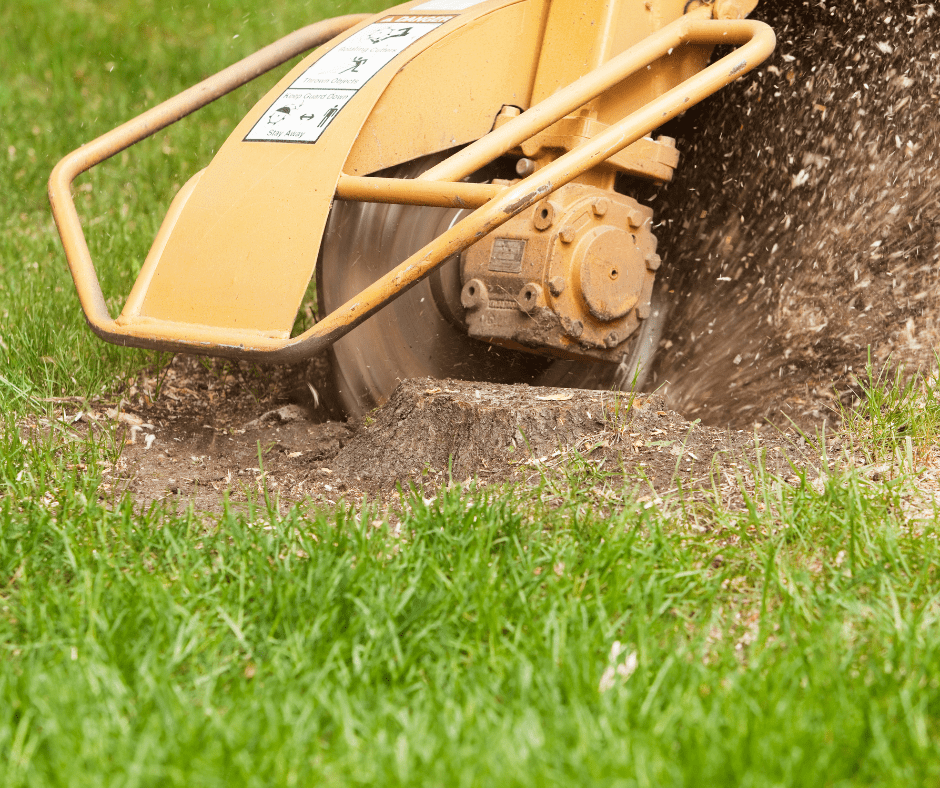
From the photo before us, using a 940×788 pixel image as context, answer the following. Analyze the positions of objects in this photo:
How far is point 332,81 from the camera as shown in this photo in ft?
7.79

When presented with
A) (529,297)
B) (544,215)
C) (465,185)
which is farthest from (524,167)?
(465,185)

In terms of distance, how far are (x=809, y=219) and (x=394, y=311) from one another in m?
1.14

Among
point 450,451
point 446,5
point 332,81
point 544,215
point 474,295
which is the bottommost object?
point 450,451

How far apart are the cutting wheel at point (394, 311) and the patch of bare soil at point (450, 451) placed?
157mm

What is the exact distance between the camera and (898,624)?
1475 mm

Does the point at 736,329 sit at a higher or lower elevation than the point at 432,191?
lower

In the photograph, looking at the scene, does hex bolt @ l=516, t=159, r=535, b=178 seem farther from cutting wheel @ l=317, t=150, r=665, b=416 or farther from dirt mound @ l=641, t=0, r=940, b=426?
dirt mound @ l=641, t=0, r=940, b=426

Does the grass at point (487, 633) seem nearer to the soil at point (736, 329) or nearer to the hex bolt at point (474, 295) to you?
the soil at point (736, 329)

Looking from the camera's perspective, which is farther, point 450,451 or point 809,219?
point 809,219

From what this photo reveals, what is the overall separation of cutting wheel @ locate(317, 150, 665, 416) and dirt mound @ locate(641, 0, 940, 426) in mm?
370

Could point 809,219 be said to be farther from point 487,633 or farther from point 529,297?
point 487,633

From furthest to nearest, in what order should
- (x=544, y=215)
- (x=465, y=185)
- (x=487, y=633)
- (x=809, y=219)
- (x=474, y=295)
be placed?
1. (x=809, y=219)
2. (x=474, y=295)
3. (x=544, y=215)
4. (x=465, y=185)
5. (x=487, y=633)

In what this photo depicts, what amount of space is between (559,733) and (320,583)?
0.51 m

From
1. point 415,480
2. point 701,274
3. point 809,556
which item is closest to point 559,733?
point 809,556
